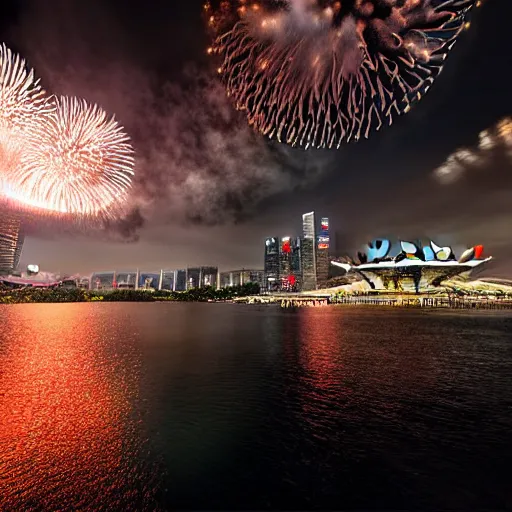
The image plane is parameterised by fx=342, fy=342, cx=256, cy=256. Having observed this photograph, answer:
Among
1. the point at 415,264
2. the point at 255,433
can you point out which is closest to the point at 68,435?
the point at 255,433

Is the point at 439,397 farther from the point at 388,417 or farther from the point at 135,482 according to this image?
the point at 135,482

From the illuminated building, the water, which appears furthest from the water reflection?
the illuminated building

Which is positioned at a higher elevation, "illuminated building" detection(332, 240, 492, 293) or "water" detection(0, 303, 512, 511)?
"illuminated building" detection(332, 240, 492, 293)

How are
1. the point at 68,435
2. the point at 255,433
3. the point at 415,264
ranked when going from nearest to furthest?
the point at 68,435 → the point at 255,433 → the point at 415,264

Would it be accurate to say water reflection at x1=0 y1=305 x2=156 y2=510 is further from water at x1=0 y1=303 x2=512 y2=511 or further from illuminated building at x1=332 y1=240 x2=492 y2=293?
illuminated building at x1=332 y1=240 x2=492 y2=293

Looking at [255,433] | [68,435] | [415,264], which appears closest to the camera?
[68,435]

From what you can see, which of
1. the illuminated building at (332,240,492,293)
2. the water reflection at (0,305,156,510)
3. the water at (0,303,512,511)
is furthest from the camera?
the illuminated building at (332,240,492,293)

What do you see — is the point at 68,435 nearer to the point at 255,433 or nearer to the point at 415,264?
the point at 255,433
